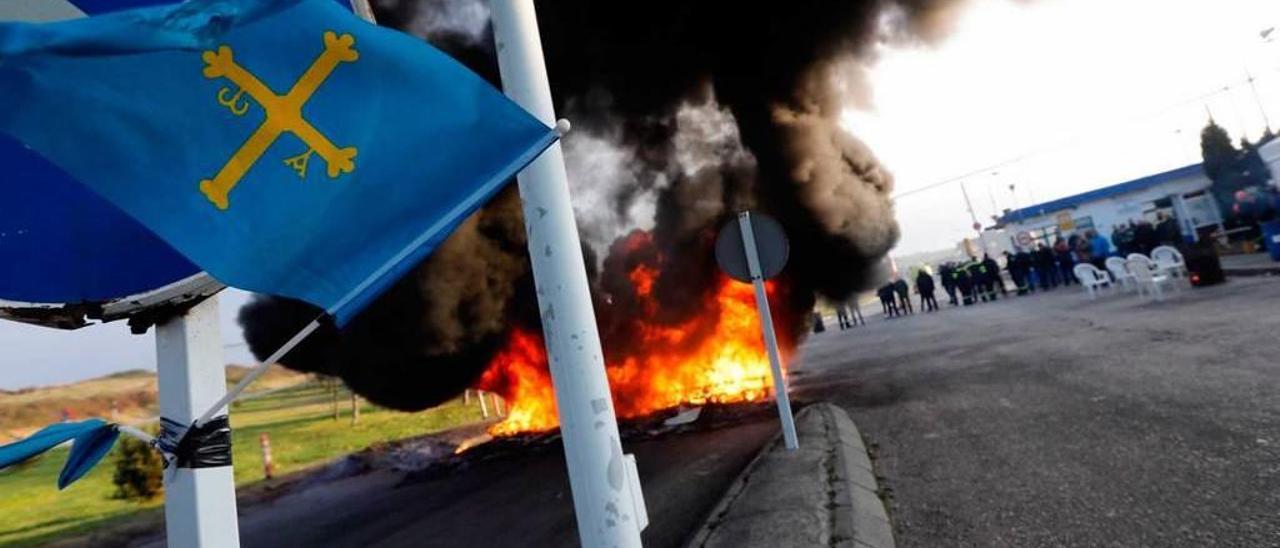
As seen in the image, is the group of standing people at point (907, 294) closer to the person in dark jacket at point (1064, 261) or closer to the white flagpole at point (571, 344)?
the person in dark jacket at point (1064, 261)

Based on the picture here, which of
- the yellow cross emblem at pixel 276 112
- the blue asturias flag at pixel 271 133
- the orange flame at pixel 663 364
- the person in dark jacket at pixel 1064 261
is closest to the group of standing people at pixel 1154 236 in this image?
the person in dark jacket at pixel 1064 261

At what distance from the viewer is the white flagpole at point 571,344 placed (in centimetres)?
191

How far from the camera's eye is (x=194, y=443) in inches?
54.7

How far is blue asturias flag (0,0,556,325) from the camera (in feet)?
3.40

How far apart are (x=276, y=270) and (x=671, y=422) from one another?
25.4ft

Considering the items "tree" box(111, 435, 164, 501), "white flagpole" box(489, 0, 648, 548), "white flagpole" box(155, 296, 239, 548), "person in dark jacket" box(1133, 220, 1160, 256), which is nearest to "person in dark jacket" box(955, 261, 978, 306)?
"person in dark jacket" box(1133, 220, 1160, 256)

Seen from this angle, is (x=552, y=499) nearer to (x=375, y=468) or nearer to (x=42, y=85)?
(x=42, y=85)

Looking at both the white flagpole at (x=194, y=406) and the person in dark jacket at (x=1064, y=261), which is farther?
the person in dark jacket at (x=1064, y=261)

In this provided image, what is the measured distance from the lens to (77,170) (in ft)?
3.47

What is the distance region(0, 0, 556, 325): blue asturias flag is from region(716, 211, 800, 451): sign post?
14.2 ft

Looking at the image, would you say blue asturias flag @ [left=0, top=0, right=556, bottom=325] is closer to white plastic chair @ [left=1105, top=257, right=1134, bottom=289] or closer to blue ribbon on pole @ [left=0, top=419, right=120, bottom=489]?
blue ribbon on pole @ [left=0, top=419, right=120, bottom=489]

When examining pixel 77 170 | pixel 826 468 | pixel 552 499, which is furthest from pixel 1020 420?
pixel 77 170

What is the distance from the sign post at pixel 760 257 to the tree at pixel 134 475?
9.60 meters

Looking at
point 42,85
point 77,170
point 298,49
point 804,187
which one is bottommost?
point 77,170
